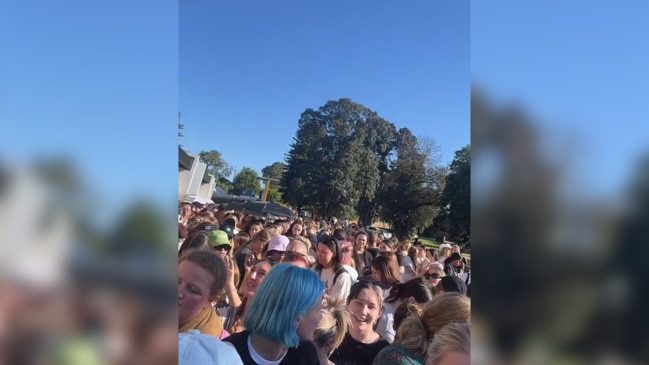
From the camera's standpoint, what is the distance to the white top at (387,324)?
62.2 inches

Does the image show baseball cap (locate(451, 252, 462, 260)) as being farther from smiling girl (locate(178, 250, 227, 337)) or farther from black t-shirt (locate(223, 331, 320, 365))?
smiling girl (locate(178, 250, 227, 337))

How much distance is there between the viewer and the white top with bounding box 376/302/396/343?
5.18 feet

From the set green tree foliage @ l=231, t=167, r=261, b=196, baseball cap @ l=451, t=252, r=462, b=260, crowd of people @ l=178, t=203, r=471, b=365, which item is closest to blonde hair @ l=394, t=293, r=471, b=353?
crowd of people @ l=178, t=203, r=471, b=365

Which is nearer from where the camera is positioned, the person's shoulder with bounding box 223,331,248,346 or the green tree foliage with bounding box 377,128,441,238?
the green tree foliage with bounding box 377,128,441,238

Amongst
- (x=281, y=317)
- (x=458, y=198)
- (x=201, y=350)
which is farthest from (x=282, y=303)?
(x=458, y=198)

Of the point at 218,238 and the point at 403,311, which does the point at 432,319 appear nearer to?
the point at 403,311

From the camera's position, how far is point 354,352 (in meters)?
1.50

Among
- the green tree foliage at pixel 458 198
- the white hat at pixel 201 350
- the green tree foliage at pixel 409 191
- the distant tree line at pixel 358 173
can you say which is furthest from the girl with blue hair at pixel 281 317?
the green tree foliage at pixel 458 198

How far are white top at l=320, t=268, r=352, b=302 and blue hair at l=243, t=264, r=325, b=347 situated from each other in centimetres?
10
